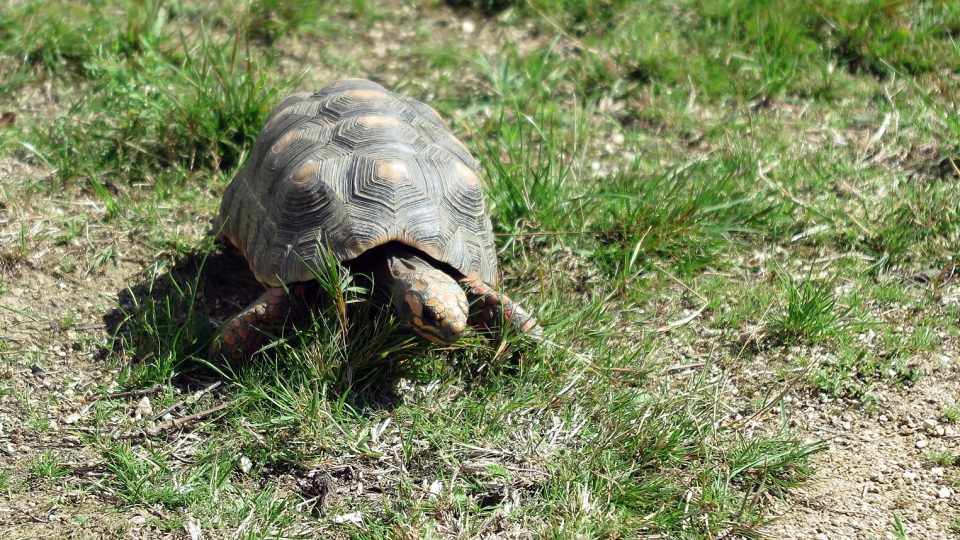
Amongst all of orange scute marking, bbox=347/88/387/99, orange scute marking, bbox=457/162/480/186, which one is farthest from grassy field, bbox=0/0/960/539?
orange scute marking, bbox=347/88/387/99

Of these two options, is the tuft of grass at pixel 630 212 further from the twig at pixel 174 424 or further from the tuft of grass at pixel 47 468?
the tuft of grass at pixel 47 468

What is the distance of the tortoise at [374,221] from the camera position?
3.78 m

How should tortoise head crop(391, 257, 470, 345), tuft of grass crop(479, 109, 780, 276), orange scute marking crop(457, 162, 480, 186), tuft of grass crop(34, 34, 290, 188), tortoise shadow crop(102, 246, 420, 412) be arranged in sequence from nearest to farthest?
tortoise head crop(391, 257, 470, 345) < tortoise shadow crop(102, 246, 420, 412) < orange scute marking crop(457, 162, 480, 186) < tuft of grass crop(479, 109, 780, 276) < tuft of grass crop(34, 34, 290, 188)

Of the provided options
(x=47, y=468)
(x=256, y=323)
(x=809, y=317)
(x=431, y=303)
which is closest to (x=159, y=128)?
(x=256, y=323)

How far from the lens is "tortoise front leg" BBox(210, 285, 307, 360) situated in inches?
153

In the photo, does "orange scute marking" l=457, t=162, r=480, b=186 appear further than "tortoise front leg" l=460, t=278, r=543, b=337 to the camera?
Yes

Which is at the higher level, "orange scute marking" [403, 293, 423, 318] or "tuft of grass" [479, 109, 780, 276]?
"orange scute marking" [403, 293, 423, 318]

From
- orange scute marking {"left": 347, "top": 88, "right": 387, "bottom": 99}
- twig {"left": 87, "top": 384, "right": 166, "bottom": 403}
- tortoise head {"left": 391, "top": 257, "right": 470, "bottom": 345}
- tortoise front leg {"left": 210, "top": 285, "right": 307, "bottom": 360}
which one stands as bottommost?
twig {"left": 87, "top": 384, "right": 166, "bottom": 403}

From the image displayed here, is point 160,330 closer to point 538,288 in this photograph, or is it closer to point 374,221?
point 374,221

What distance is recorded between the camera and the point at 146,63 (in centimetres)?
525

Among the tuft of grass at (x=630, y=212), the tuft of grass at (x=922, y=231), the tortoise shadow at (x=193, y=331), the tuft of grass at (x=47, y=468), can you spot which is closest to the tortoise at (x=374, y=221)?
the tortoise shadow at (x=193, y=331)

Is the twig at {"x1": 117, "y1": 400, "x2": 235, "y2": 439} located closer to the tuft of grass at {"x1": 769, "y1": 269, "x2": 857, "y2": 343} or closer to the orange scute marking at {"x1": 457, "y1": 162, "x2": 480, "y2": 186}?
the orange scute marking at {"x1": 457, "y1": 162, "x2": 480, "y2": 186}

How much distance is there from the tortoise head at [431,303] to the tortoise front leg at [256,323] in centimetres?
47

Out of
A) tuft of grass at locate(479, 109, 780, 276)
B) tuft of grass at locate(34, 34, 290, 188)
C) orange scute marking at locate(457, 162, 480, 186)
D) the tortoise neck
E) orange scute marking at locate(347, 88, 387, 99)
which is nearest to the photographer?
the tortoise neck
